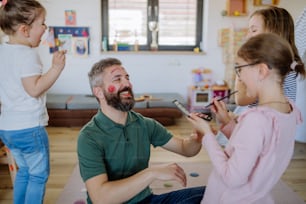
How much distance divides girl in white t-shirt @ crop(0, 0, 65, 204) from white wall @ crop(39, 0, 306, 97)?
8.67ft

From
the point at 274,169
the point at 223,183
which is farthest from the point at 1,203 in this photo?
the point at 274,169

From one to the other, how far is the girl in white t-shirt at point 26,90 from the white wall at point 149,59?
8.67 feet

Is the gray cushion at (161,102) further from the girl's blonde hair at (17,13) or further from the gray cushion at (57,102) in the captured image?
the girl's blonde hair at (17,13)

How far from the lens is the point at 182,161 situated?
282cm

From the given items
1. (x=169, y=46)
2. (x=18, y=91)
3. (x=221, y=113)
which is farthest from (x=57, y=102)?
(x=221, y=113)

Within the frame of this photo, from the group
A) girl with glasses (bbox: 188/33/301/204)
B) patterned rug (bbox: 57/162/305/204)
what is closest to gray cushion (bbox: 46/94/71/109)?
patterned rug (bbox: 57/162/305/204)

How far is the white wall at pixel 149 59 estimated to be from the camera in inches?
162

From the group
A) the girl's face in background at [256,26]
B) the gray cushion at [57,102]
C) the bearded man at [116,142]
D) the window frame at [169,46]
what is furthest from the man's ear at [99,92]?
the window frame at [169,46]

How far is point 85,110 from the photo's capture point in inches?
148

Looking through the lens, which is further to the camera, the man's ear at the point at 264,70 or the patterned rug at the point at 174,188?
the patterned rug at the point at 174,188

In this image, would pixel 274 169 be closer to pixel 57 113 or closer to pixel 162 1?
pixel 57 113

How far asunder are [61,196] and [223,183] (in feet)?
4.63

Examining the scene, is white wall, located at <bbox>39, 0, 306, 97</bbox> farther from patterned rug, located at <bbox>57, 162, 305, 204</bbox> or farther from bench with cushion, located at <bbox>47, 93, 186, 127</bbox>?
patterned rug, located at <bbox>57, 162, 305, 204</bbox>

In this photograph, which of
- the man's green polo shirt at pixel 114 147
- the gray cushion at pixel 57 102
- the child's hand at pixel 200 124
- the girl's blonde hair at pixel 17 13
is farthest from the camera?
the gray cushion at pixel 57 102
